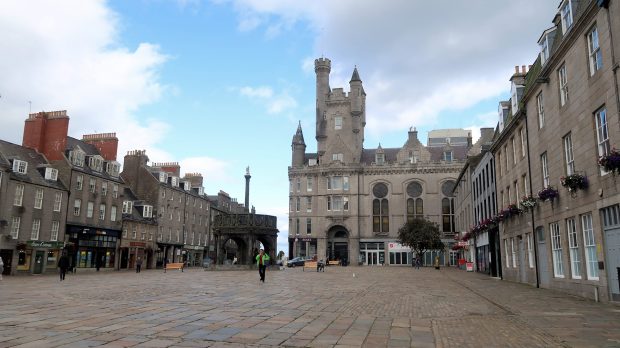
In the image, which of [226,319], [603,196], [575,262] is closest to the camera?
[226,319]

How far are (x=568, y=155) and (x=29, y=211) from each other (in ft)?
135

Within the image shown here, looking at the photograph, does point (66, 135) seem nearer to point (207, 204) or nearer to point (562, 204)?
point (207, 204)

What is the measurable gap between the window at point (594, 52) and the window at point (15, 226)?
138 feet

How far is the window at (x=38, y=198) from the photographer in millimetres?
40750

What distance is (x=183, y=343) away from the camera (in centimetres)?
775

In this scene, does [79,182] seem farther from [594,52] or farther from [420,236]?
[594,52]

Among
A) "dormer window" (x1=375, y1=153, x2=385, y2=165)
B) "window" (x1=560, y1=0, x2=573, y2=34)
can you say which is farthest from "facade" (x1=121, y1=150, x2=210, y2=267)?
"window" (x1=560, y1=0, x2=573, y2=34)

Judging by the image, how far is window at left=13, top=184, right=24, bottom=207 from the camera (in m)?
38.7

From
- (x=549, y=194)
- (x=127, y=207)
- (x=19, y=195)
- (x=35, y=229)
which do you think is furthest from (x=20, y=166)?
(x=549, y=194)

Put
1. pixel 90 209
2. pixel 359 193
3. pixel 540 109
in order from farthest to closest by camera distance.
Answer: pixel 359 193, pixel 90 209, pixel 540 109

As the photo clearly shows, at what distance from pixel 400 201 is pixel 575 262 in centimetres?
5898

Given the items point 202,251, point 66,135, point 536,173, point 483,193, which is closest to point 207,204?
point 202,251

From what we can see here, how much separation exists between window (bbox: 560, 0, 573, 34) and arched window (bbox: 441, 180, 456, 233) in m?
58.5

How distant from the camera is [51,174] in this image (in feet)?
143
